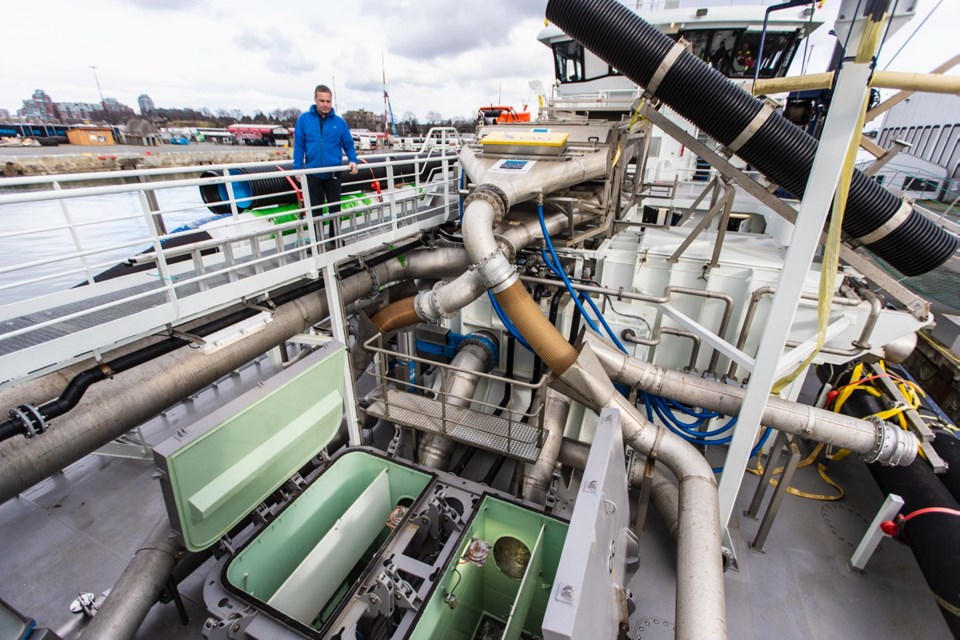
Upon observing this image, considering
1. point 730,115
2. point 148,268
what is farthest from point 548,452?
point 148,268

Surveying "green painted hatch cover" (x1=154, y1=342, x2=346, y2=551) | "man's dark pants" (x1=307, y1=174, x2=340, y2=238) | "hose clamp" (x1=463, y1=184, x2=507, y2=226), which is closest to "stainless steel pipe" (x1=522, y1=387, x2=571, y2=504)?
"hose clamp" (x1=463, y1=184, x2=507, y2=226)

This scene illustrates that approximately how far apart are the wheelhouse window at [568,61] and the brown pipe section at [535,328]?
884 cm

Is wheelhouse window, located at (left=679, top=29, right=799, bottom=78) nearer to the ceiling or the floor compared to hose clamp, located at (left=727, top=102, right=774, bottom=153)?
nearer to the ceiling

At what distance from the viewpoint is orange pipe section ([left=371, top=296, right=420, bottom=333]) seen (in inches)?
161

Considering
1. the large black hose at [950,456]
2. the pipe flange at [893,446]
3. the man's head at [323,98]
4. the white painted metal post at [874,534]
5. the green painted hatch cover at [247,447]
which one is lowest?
the white painted metal post at [874,534]

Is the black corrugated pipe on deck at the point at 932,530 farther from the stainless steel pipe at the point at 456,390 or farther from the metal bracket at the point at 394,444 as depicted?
the metal bracket at the point at 394,444

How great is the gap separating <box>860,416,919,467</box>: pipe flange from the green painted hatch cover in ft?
14.4

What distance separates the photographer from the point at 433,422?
3.83 m

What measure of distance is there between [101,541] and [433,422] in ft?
10.7

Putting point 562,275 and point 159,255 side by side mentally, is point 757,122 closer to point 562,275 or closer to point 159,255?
point 562,275

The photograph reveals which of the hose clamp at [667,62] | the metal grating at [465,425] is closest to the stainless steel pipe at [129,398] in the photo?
the metal grating at [465,425]

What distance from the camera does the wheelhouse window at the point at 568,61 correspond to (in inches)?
374

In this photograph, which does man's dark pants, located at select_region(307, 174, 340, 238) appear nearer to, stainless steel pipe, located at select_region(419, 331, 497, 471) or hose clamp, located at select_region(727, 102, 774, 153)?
stainless steel pipe, located at select_region(419, 331, 497, 471)

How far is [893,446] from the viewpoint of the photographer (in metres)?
3.34
